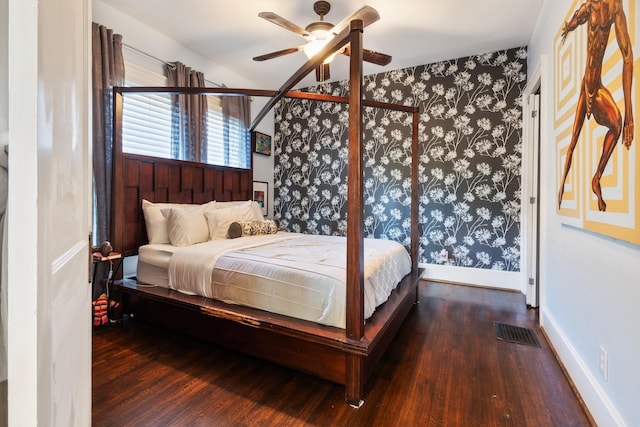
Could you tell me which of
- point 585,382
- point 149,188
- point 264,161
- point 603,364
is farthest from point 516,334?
point 264,161

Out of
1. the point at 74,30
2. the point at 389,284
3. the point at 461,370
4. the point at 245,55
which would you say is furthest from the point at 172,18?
the point at 461,370

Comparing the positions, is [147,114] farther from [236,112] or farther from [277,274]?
[277,274]

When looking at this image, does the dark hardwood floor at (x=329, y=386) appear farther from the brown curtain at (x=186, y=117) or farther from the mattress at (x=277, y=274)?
the brown curtain at (x=186, y=117)

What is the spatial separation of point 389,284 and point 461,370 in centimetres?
72

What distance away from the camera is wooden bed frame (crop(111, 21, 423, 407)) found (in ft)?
5.48

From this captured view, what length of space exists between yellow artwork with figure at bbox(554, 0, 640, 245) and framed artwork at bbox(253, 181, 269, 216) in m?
3.70

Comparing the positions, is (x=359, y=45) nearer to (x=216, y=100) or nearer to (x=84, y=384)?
(x=84, y=384)

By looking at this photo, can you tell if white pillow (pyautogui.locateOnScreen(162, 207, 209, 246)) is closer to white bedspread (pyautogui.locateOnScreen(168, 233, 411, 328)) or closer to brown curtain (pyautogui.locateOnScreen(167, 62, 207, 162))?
white bedspread (pyautogui.locateOnScreen(168, 233, 411, 328))

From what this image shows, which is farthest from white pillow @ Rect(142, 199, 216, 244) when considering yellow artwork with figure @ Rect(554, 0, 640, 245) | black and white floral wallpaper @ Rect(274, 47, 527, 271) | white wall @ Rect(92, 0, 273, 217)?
yellow artwork with figure @ Rect(554, 0, 640, 245)

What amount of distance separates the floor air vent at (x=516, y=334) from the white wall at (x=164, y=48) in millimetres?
3689

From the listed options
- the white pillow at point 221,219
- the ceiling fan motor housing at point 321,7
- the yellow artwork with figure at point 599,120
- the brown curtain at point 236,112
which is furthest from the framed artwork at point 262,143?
the yellow artwork with figure at point 599,120

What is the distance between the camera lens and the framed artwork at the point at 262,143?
478 cm

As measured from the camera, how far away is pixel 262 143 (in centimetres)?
494

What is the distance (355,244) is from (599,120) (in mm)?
1361
